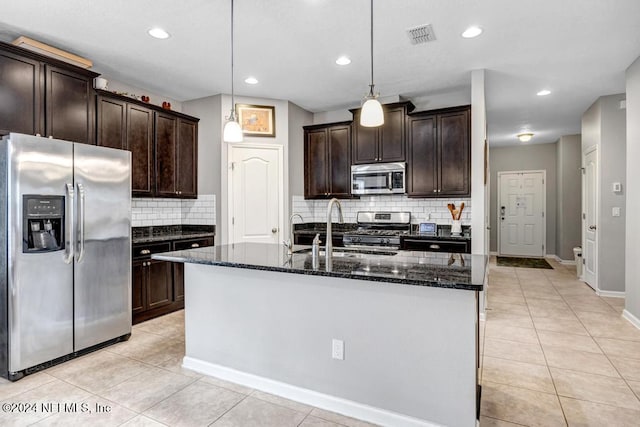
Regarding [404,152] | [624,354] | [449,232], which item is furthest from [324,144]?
[624,354]

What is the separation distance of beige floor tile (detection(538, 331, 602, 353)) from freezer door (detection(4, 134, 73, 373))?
410cm

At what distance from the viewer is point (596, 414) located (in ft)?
7.04

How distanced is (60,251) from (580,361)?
428cm

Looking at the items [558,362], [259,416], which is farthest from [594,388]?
[259,416]

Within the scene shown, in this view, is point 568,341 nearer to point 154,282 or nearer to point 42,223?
point 154,282

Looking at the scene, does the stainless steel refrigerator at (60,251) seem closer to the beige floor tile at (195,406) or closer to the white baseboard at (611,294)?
the beige floor tile at (195,406)

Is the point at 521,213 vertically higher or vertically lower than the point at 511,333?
higher

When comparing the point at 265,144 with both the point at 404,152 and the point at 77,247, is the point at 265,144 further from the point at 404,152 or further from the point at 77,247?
the point at 77,247

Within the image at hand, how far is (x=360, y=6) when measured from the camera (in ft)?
8.86

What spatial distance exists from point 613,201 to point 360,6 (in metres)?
4.47

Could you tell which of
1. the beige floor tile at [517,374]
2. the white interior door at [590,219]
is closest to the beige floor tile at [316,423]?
the beige floor tile at [517,374]

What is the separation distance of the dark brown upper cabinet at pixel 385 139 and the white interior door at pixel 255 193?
3.65 feet

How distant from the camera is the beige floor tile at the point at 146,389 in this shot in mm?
2271

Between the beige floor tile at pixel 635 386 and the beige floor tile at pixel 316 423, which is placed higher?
the beige floor tile at pixel 316 423
